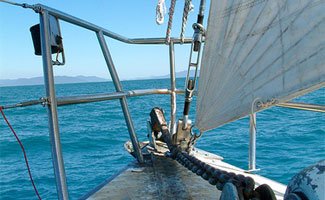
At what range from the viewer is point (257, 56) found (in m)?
1.60

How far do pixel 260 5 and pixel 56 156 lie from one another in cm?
110

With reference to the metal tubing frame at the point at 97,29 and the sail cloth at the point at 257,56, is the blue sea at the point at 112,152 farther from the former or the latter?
the sail cloth at the point at 257,56

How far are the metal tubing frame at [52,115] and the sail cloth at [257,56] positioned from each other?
2.65 ft

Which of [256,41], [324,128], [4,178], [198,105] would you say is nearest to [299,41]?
[256,41]

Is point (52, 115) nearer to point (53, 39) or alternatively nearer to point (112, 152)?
point (53, 39)

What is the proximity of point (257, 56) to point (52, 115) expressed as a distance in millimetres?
922

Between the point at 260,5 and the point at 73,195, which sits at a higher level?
the point at 260,5

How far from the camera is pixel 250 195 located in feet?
3.99

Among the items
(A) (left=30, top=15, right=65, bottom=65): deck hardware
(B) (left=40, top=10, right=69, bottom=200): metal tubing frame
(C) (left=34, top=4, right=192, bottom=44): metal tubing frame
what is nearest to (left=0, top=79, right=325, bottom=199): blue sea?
(C) (left=34, top=4, right=192, bottom=44): metal tubing frame

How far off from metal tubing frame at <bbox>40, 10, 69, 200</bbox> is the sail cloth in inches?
31.8

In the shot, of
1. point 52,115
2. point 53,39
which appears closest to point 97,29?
point 53,39

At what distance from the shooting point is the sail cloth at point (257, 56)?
4.37 feet

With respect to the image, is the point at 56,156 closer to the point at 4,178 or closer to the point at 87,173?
the point at 87,173

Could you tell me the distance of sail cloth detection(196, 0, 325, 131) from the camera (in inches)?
52.4
